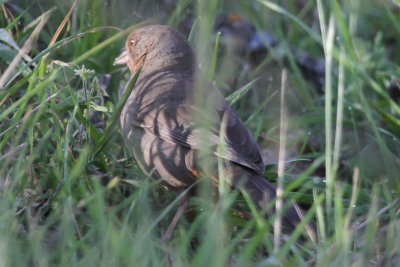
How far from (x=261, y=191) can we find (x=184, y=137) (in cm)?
55

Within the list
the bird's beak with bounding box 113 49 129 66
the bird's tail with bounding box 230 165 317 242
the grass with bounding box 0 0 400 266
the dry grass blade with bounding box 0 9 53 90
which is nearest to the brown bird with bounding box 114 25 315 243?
the bird's tail with bounding box 230 165 317 242

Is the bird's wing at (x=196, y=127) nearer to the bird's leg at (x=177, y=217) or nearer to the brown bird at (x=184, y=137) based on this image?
the brown bird at (x=184, y=137)

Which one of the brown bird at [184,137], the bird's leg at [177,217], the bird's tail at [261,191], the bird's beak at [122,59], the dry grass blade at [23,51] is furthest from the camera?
the bird's beak at [122,59]

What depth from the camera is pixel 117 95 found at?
4.90m

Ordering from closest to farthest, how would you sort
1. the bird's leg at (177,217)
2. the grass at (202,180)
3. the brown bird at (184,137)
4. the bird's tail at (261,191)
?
the grass at (202,180)
the bird's leg at (177,217)
the bird's tail at (261,191)
the brown bird at (184,137)

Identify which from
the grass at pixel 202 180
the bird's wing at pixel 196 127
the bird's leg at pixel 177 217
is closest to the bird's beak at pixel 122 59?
the grass at pixel 202 180

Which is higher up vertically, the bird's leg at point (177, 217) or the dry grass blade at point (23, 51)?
the dry grass blade at point (23, 51)

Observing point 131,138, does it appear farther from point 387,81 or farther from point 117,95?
point 387,81

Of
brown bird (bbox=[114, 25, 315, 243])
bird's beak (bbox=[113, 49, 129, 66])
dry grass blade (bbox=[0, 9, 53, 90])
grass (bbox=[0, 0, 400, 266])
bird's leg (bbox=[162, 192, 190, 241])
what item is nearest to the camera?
grass (bbox=[0, 0, 400, 266])

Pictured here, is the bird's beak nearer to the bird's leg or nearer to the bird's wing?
the bird's wing

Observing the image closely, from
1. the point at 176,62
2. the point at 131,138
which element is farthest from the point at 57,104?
the point at 176,62

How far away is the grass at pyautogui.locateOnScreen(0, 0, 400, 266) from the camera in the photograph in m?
2.84

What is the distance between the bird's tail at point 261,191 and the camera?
3.71 meters

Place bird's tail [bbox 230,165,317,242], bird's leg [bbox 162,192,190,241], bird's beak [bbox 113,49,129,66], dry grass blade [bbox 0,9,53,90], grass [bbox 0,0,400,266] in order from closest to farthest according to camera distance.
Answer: grass [bbox 0,0,400,266]
dry grass blade [bbox 0,9,53,90]
bird's leg [bbox 162,192,190,241]
bird's tail [bbox 230,165,317,242]
bird's beak [bbox 113,49,129,66]
